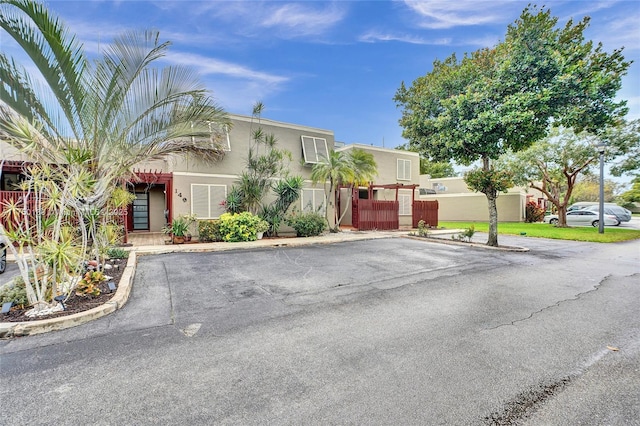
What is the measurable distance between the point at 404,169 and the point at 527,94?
10310 mm

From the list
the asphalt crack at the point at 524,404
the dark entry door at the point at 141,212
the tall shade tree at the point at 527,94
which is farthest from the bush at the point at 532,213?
the dark entry door at the point at 141,212

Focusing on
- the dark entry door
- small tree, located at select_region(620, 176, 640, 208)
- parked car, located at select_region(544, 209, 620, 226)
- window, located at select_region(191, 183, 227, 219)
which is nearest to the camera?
window, located at select_region(191, 183, 227, 219)

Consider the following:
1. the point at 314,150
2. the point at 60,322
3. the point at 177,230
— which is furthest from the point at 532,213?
the point at 60,322

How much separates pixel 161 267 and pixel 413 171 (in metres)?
17.6

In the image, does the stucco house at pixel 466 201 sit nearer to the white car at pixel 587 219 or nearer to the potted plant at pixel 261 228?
the white car at pixel 587 219

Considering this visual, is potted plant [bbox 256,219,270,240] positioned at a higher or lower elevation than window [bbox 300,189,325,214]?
lower

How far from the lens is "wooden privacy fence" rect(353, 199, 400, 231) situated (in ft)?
57.2

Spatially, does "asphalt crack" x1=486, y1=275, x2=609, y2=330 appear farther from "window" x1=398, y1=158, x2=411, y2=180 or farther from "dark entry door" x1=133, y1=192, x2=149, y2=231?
"dark entry door" x1=133, y1=192, x2=149, y2=231

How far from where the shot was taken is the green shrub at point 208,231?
467 inches

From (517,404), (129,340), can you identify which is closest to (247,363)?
(129,340)

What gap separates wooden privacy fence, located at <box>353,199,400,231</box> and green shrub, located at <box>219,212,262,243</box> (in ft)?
23.3

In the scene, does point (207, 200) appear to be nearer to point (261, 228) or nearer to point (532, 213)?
point (261, 228)

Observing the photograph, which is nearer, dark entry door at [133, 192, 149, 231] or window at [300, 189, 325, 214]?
dark entry door at [133, 192, 149, 231]

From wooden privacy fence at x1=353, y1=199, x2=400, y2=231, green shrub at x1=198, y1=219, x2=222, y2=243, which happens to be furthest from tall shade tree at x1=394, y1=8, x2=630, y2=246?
green shrub at x1=198, y1=219, x2=222, y2=243
